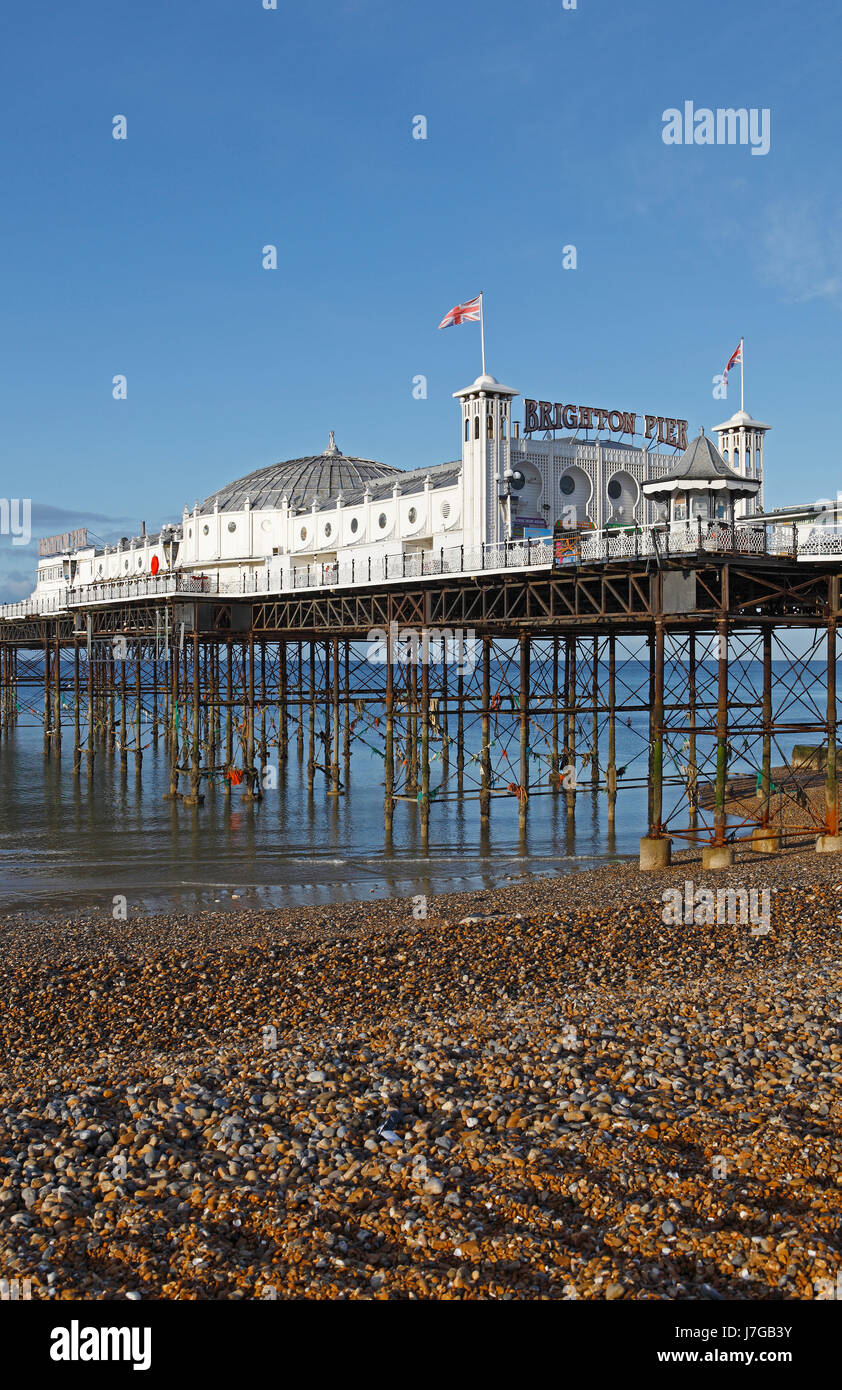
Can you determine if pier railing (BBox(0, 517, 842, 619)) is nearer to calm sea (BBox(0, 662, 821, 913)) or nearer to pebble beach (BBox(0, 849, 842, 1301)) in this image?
calm sea (BBox(0, 662, 821, 913))

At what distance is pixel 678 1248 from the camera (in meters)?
7.86

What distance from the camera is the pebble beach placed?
25.8ft

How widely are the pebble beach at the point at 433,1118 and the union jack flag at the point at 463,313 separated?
21583 millimetres

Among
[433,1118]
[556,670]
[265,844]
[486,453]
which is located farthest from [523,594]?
[433,1118]

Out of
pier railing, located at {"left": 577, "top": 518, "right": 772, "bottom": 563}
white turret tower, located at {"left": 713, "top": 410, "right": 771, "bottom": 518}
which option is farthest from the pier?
white turret tower, located at {"left": 713, "top": 410, "right": 771, "bottom": 518}

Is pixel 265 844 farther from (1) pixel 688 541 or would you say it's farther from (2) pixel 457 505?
(1) pixel 688 541

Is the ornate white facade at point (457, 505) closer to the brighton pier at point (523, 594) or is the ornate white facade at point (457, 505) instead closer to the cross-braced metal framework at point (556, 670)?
the brighton pier at point (523, 594)

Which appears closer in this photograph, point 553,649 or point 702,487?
point 702,487

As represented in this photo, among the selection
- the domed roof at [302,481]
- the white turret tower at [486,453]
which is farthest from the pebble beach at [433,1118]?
the domed roof at [302,481]

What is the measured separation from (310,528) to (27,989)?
34.8 m

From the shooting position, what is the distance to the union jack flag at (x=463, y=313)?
3347 centimetres

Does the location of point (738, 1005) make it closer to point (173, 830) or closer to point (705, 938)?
point (705, 938)

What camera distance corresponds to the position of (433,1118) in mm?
10461

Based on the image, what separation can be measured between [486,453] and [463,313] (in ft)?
14.1
